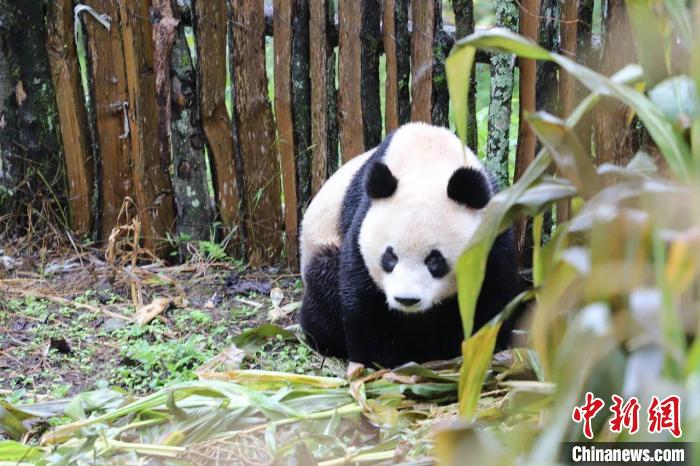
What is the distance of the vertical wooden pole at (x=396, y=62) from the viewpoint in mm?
5023

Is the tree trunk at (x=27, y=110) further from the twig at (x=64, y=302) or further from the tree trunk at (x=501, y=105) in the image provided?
the tree trunk at (x=501, y=105)

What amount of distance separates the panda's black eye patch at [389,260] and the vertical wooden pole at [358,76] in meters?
1.50

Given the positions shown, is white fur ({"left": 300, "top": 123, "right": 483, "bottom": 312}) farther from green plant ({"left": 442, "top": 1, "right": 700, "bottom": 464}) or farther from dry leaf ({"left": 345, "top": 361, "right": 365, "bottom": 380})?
green plant ({"left": 442, "top": 1, "right": 700, "bottom": 464})

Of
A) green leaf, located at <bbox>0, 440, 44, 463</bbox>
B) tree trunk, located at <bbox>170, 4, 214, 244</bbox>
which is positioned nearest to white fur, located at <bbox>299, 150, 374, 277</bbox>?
tree trunk, located at <bbox>170, 4, 214, 244</bbox>

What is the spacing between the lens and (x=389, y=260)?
3881mm

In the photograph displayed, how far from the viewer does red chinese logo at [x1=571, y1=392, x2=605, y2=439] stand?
2.01 meters

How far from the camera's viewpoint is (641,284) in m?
1.82

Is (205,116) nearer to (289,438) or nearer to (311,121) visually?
(311,121)

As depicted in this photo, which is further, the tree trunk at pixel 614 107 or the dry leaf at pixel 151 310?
the dry leaf at pixel 151 310

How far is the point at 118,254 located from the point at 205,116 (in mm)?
1045

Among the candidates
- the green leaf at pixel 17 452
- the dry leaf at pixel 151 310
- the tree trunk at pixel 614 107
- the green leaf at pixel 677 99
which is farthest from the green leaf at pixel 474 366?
the dry leaf at pixel 151 310

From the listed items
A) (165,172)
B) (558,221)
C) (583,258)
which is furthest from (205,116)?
(583,258)

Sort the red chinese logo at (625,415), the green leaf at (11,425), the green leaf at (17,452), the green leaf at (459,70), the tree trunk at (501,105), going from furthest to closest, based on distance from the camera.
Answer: the tree trunk at (501,105) → the green leaf at (11,425) → the green leaf at (17,452) → the green leaf at (459,70) → the red chinese logo at (625,415)

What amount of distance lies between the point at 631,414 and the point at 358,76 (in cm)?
355
